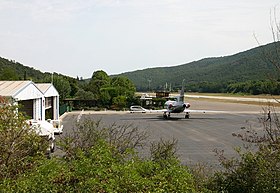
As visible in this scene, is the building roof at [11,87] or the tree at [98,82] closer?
the building roof at [11,87]

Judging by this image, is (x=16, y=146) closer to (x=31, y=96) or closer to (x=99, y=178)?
(x=99, y=178)

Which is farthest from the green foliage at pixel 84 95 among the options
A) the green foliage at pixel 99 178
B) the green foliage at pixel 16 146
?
the green foliage at pixel 99 178

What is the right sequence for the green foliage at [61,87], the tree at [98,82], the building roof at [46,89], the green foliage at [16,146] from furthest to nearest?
the tree at [98,82]
the green foliage at [61,87]
the building roof at [46,89]
the green foliage at [16,146]

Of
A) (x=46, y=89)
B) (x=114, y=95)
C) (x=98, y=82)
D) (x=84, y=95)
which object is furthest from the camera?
(x=98, y=82)

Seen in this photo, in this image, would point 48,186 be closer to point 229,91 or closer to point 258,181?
point 258,181

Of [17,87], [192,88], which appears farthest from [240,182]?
[192,88]

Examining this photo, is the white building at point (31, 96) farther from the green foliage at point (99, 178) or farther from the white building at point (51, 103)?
the green foliage at point (99, 178)

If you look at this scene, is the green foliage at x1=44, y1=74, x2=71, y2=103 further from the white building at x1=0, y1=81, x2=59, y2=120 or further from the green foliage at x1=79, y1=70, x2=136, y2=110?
the white building at x1=0, y1=81, x2=59, y2=120

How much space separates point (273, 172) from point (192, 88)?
162600 mm

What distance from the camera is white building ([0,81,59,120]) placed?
2467 centimetres

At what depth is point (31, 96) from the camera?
29.7 m

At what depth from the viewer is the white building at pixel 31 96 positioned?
24672mm

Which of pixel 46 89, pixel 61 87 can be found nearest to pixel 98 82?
pixel 61 87

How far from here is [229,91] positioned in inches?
5546
